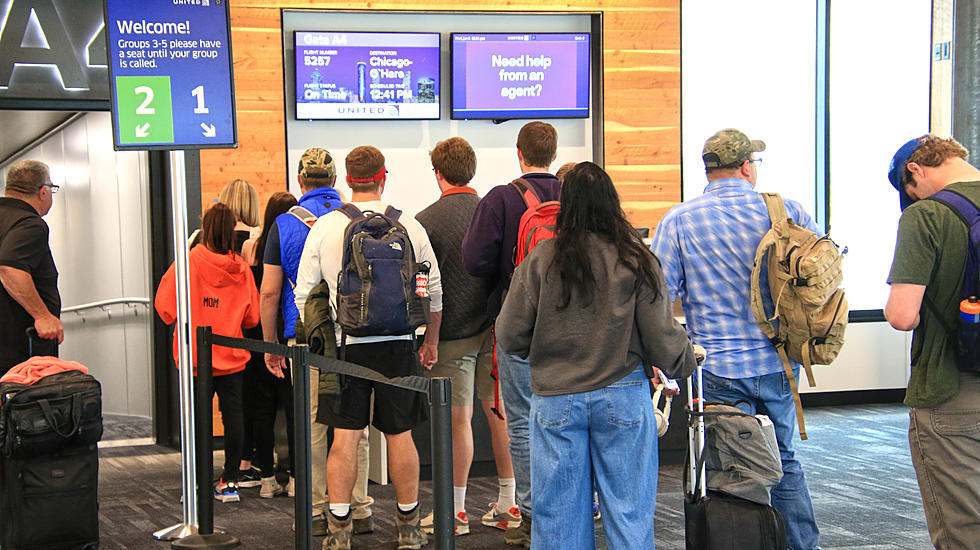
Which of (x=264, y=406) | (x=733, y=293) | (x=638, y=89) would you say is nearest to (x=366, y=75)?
(x=638, y=89)

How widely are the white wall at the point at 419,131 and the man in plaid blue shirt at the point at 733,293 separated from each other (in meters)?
3.78

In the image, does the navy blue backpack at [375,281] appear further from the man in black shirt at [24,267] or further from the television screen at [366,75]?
the television screen at [366,75]

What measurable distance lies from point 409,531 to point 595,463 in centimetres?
139

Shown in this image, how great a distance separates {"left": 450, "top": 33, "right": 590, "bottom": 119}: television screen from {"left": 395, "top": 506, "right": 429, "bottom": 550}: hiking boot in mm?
3707

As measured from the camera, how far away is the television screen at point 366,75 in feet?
22.5

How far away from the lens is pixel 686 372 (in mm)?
2891

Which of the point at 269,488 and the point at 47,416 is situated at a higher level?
the point at 47,416

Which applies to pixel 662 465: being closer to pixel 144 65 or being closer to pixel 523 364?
pixel 523 364

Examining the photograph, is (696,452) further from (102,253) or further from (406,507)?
(102,253)

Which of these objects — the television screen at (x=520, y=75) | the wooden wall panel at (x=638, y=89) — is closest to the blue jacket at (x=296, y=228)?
the wooden wall panel at (x=638, y=89)

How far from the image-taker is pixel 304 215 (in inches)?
167

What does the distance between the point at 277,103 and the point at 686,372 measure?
4598 mm

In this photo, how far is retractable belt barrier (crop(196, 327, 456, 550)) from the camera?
258 centimetres

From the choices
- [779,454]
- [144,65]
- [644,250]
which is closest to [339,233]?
[144,65]
